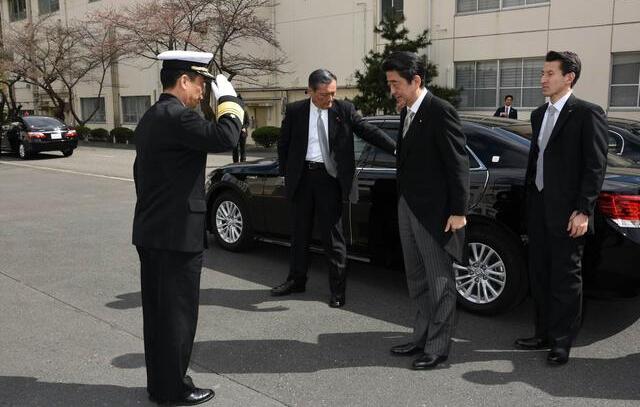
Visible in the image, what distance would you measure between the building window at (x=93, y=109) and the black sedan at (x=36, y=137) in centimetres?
1584

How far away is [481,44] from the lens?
65.2 feet

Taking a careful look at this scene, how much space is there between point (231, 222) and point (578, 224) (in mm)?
3946

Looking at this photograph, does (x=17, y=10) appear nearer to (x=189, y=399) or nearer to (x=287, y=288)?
(x=287, y=288)

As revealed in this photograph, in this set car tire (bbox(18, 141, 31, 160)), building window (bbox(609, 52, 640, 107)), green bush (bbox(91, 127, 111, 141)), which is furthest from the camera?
green bush (bbox(91, 127, 111, 141))

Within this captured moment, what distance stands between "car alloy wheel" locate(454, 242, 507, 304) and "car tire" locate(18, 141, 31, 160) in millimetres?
18972

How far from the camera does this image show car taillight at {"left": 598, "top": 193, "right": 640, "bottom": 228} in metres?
3.81

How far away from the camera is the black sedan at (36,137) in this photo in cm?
2006

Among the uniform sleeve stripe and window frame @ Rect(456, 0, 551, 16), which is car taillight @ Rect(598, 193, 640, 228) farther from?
window frame @ Rect(456, 0, 551, 16)

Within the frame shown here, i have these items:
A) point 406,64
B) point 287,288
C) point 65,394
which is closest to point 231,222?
point 287,288

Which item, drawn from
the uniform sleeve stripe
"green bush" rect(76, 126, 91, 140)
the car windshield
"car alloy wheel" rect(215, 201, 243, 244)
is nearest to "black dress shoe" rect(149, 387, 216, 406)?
the uniform sleeve stripe

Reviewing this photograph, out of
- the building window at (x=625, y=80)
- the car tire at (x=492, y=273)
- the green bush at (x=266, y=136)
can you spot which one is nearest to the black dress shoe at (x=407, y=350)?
the car tire at (x=492, y=273)

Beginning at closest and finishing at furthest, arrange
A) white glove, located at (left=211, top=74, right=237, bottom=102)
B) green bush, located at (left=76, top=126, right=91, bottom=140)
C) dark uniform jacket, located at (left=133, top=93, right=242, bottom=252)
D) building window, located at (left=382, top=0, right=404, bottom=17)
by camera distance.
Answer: dark uniform jacket, located at (left=133, top=93, right=242, bottom=252), white glove, located at (left=211, top=74, right=237, bottom=102), building window, located at (left=382, top=0, right=404, bottom=17), green bush, located at (left=76, top=126, right=91, bottom=140)

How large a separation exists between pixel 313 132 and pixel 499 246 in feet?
5.56

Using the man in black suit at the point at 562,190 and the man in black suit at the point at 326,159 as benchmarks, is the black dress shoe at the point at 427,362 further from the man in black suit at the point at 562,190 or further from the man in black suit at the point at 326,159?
the man in black suit at the point at 326,159
